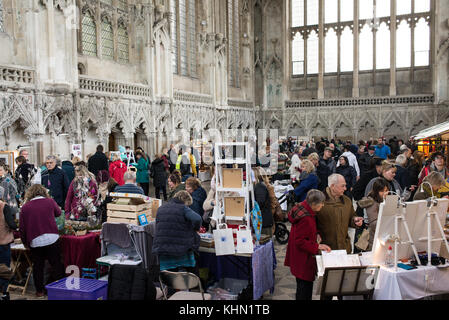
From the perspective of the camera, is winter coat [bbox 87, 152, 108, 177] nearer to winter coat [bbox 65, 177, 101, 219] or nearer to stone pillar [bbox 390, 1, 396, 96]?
winter coat [bbox 65, 177, 101, 219]

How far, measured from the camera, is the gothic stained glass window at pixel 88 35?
16909 millimetres

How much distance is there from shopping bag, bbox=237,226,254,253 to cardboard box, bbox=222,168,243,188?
813 millimetres

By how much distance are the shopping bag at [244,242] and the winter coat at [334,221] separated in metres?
0.86

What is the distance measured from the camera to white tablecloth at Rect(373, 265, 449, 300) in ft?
13.7

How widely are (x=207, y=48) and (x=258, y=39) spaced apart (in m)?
8.14

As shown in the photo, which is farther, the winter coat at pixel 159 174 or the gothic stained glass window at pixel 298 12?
the gothic stained glass window at pixel 298 12

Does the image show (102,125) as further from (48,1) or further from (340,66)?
(340,66)

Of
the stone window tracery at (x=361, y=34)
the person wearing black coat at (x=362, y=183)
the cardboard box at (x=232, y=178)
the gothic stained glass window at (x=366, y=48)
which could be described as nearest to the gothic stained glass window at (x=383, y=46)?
the stone window tracery at (x=361, y=34)

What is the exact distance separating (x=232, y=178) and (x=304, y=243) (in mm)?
1748

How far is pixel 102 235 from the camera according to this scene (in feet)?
20.0

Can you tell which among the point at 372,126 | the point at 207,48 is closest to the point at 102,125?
the point at 207,48

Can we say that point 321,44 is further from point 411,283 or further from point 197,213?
point 411,283

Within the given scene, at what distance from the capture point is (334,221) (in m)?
4.83

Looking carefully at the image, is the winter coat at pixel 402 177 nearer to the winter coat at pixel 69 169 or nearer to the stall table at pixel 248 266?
the stall table at pixel 248 266
